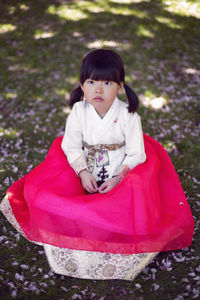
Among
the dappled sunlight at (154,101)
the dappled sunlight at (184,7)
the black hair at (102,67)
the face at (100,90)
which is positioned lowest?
the dappled sunlight at (154,101)

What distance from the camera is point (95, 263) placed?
8.48ft

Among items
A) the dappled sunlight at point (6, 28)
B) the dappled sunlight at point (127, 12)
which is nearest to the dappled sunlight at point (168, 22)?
the dappled sunlight at point (127, 12)

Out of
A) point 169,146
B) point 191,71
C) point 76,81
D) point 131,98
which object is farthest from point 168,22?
point 131,98

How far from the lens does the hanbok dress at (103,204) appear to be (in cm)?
243

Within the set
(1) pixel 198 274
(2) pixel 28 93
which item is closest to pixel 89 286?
(1) pixel 198 274

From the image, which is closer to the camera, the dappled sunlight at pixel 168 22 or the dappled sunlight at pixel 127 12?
the dappled sunlight at pixel 168 22

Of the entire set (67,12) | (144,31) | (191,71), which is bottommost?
(191,71)

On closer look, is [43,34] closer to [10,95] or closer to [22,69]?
[22,69]

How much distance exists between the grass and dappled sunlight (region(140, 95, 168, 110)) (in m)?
0.02

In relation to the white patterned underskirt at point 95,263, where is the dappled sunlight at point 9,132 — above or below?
below

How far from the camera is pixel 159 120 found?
5.16 m

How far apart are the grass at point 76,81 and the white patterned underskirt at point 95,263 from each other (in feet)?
0.40

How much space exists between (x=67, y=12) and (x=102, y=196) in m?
7.19

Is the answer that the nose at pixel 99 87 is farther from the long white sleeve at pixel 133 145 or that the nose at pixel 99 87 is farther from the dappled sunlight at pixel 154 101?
the dappled sunlight at pixel 154 101
